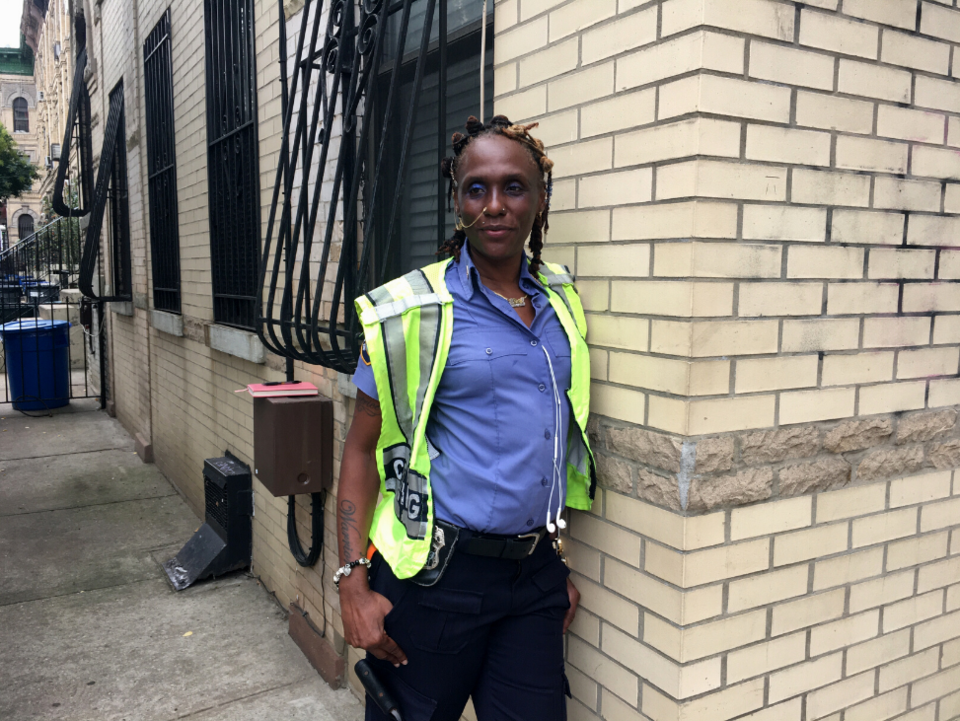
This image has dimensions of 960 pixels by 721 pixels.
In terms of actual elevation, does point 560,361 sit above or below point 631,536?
above

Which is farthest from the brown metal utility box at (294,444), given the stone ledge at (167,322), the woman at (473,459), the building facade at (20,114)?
the building facade at (20,114)

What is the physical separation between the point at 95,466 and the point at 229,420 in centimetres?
310

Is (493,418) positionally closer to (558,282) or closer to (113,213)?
(558,282)

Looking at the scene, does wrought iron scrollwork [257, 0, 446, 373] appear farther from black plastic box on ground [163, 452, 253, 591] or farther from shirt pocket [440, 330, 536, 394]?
black plastic box on ground [163, 452, 253, 591]

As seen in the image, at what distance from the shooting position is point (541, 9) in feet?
7.31

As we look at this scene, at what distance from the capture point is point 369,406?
6.56 feet

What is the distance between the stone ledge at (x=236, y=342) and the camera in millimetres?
4476

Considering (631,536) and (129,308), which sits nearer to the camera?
(631,536)

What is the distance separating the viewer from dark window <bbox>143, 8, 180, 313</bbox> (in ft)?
20.9

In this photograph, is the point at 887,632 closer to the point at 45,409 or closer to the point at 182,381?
the point at 182,381

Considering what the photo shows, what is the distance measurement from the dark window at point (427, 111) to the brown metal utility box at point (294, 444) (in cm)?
77

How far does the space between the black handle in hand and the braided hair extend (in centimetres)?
112

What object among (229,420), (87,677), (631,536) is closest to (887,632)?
(631,536)

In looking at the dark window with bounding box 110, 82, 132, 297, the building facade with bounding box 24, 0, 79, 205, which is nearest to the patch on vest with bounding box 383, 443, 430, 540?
the dark window with bounding box 110, 82, 132, 297
